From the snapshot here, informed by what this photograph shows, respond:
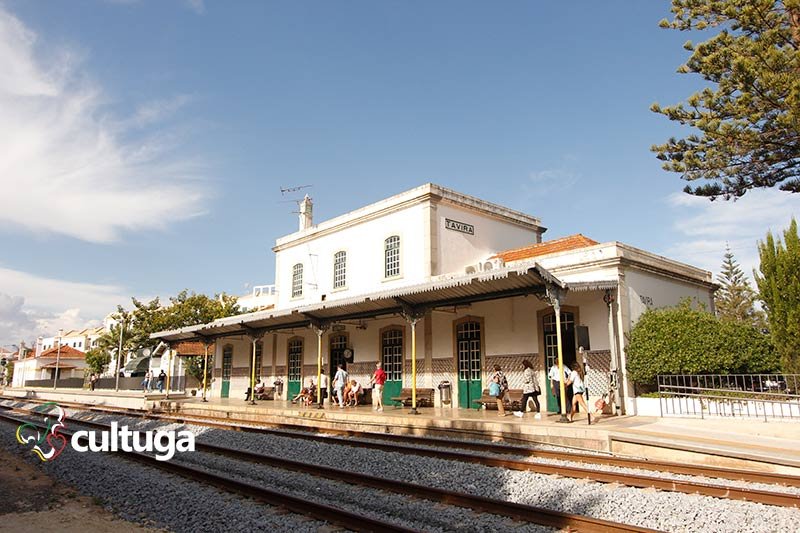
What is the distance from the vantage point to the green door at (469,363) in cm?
1736

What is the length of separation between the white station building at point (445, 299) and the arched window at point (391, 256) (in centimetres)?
6

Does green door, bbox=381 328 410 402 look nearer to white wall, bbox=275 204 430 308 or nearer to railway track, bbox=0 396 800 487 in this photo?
white wall, bbox=275 204 430 308

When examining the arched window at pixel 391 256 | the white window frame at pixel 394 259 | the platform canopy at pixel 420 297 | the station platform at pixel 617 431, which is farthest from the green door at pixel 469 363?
the arched window at pixel 391 256

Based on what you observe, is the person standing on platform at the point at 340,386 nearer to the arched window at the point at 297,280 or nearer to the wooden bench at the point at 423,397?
the wooden bench at the point at 423,397

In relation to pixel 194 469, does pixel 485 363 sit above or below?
above

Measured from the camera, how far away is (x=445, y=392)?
17.8 metres

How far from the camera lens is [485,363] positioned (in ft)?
56.5

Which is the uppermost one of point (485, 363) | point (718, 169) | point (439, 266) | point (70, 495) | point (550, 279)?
point (718, 169)

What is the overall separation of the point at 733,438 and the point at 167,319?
3369cm

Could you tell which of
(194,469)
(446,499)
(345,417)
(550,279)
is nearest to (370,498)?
(446,499)

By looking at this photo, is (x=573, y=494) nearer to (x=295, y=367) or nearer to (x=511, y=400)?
(x=511, y=400)

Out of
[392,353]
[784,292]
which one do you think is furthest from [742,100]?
[392,353]

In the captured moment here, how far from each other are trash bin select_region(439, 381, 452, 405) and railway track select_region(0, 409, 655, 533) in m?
8.62

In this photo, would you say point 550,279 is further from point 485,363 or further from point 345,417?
point 345,417
